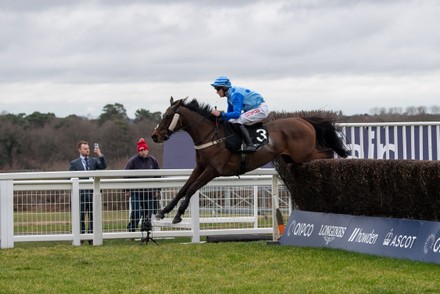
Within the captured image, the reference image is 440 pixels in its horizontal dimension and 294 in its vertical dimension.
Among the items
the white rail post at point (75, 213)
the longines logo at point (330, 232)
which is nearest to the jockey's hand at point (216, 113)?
the white rail post at point (75, 213)

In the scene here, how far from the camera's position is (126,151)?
108 ft

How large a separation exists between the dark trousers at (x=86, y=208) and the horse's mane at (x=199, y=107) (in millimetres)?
1840

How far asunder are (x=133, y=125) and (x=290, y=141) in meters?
24.3

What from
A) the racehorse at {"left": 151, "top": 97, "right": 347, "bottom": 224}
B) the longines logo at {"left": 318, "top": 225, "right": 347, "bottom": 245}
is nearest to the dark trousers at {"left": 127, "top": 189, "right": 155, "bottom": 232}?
the racehorse at {"left": 151, "top": 97, "right": 347, "bottom": 224}

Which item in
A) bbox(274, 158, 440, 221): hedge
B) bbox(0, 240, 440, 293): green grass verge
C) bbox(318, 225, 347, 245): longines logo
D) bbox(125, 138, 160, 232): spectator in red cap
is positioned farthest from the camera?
bbox(125, 138, 160, 232): spectator in red cap

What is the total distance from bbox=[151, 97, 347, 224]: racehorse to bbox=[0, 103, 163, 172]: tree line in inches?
656

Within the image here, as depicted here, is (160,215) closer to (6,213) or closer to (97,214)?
(97,214)

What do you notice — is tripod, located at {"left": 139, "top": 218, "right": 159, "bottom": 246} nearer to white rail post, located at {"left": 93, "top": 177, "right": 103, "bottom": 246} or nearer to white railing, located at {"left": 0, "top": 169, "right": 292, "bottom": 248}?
white railing, located at {"left": 0, "top": 169, "right": 292, "bottom": 248}

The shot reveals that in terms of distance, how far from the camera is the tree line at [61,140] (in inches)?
1243

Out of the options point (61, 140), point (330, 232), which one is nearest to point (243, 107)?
point (330, 232)

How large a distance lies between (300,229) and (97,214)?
9.74 feet

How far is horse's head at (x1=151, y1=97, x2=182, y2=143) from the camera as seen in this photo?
40.1 ft

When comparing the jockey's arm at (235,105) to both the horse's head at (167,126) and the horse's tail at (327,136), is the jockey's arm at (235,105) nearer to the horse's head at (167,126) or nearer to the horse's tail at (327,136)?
the horse's head at (167,126)

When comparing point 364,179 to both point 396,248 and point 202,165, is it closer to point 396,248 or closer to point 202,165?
point 396,248
